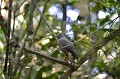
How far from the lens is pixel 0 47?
3660 mm

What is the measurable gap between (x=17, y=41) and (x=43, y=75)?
2120 mm

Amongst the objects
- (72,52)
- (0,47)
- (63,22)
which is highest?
(63,22)

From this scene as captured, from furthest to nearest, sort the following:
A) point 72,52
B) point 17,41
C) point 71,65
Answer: point 72,52 → point 71,65 → point 17,41

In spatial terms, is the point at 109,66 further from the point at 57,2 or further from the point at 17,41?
the point at 17,41

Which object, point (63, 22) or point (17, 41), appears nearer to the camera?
point (17, 41)

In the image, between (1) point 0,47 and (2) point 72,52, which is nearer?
(2) point 72,52

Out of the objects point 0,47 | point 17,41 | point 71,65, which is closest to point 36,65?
point 0,47

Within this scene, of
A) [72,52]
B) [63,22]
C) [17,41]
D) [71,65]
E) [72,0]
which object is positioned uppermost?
[72,0]

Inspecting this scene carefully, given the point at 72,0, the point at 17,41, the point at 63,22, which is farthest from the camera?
the point at 72,0

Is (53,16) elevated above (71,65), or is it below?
above

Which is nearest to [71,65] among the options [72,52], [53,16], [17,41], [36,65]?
[72,52]

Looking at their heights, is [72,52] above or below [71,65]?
above

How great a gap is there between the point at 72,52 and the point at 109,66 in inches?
36.8

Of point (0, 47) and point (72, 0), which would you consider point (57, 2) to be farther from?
point (0, 47)
